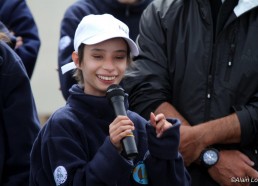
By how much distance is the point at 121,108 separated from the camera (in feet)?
11.0

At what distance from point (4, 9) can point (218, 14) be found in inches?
81.8

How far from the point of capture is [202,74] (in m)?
4.21

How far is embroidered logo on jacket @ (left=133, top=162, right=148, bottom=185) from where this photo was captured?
3553mm

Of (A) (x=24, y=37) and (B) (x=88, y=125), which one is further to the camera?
(A) (x=24, y=37)

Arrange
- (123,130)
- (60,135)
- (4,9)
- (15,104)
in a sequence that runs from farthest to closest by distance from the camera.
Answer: (4,9) < (15,104) < (60,135) < (123,130)

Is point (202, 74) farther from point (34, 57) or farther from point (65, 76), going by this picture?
point (34, 57)

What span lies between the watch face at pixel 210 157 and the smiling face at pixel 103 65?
2.59 ft

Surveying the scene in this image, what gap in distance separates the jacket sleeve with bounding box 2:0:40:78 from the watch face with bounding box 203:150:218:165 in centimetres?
203

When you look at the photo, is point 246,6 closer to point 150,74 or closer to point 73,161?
point 150,74

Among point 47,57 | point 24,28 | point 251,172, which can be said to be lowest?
point 47,57

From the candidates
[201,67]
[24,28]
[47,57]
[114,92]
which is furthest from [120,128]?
[47,57]

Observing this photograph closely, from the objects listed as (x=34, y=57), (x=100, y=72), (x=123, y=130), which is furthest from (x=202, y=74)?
(x=34, y=57)

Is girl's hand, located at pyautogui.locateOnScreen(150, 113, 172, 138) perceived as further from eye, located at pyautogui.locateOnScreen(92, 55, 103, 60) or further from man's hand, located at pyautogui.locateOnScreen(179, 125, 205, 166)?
man's hand, located at pyautogui.locateOnScreen(179, 125, 205, 166)

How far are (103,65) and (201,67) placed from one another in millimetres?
798
